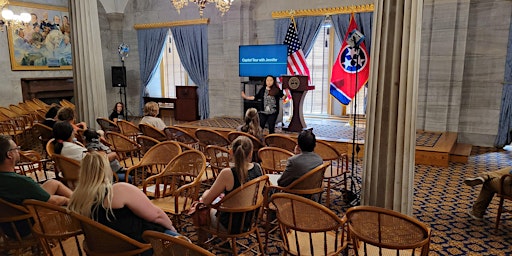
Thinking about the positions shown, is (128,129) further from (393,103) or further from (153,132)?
(393,103)

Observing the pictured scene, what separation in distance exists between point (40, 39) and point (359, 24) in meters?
8.79

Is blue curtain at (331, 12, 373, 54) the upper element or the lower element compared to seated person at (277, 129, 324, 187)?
upper

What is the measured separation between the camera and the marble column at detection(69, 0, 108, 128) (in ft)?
19.1

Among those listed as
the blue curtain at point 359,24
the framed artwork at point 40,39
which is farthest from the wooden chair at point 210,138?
the framed artwork at point 40,39

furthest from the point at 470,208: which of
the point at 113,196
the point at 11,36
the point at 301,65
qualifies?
the point at 11,36

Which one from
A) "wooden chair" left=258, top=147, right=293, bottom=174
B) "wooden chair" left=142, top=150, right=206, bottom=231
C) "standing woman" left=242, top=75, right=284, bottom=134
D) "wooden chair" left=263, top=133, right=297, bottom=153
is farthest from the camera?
"standing woman" left=242, top=75, right=284, bottom=134

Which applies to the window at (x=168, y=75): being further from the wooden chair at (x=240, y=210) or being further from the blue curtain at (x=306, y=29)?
the wooden chair at (x=240, y=210)

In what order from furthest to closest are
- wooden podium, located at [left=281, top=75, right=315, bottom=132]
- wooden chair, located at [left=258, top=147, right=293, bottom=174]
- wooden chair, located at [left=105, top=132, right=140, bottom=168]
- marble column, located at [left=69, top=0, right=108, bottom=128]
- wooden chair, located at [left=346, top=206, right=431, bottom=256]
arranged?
wooden podium, located at [left=281, top=75, right=315, bottom=132]
marble column, located at [left=69, top=0, right=108, bottom=128]
wooden chair, located at [left=105, top=132, right=140, bottom=168]
wooden chair, located at [left=258, top=147, right=293, bottom=174]
wooden chair, located at [left=346, top=206, right=431, bottom=256]

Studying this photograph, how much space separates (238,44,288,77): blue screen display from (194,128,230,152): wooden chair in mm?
4130

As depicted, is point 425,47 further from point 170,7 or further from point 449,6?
point 170,7

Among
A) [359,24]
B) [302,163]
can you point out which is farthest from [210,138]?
[359,24]

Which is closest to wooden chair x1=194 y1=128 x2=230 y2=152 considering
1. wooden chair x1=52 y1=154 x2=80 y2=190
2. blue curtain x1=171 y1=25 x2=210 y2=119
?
wooden chair x1=52 y1=154 x2=80 y2=190

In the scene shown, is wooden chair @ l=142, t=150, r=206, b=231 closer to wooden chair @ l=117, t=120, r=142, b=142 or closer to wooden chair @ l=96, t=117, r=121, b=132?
wooden chair @ l=117, t=120, r=142, b=142

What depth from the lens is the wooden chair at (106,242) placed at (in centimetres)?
213
